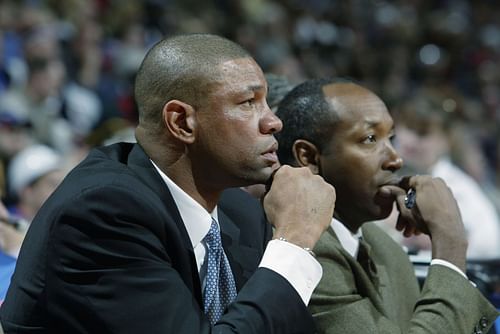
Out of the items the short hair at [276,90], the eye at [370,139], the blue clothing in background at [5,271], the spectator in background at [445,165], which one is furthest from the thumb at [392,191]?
the spectator in background at [445,165]

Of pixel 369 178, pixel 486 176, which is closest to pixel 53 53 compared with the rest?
pixel 486 176

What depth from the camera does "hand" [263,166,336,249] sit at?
215cm

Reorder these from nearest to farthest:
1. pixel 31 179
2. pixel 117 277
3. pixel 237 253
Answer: pixel 117 277 → pixel 237 253 → pixel 31 179

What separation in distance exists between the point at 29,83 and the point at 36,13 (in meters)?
1.09

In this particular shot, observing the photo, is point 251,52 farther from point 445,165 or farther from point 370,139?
point 370,139

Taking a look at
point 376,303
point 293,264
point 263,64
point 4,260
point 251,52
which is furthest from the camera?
point 251,52

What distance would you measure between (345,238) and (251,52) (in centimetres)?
671

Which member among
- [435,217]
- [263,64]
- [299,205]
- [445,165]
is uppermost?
[299,205]

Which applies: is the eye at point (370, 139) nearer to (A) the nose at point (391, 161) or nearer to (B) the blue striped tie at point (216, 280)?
(A) the nose at point (391, 161)

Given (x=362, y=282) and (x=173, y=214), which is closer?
(x=173, y=214)

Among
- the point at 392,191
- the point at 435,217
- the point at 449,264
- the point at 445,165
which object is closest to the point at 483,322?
the point at 449,264

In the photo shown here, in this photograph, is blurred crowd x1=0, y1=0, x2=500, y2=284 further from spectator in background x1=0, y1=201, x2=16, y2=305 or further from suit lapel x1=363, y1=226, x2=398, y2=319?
suit lapel x1=363, y1=226, x2=398, y2=319

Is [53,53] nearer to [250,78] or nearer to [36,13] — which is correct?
[36,13]

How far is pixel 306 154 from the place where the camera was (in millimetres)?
2670
